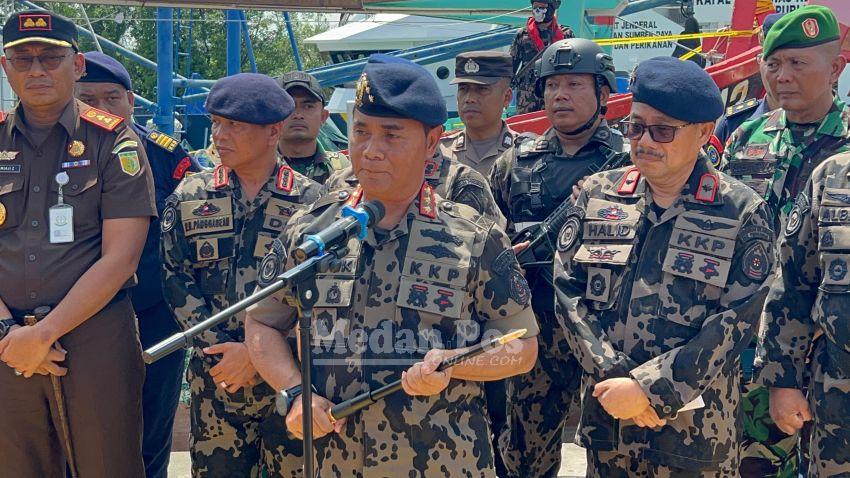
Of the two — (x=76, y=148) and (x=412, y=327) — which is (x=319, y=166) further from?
(x=412, y=327)

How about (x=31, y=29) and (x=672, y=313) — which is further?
(x=31, y=29)

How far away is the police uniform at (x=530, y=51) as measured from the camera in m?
7.62

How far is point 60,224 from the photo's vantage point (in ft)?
13.1

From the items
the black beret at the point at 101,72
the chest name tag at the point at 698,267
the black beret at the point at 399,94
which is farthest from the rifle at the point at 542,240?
the black beret at the point at 101,72

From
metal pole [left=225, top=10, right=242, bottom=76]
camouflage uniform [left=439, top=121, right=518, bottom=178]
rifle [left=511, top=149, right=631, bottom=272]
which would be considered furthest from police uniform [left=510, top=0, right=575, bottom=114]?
metal pole [left=225, top=10, right=242, bottom=76]

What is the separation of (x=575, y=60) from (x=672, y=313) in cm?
170

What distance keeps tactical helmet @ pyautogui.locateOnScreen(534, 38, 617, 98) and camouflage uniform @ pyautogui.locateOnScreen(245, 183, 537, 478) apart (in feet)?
6.05

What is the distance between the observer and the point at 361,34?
25.0 meters

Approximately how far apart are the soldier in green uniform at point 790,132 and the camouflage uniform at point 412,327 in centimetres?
182

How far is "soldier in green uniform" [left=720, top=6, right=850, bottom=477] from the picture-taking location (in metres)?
4.36

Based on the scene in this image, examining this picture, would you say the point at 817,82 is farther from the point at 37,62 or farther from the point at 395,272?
the point at 37,62


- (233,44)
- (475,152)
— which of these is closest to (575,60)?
(475,152)

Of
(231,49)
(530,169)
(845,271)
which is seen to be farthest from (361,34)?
(845,271)

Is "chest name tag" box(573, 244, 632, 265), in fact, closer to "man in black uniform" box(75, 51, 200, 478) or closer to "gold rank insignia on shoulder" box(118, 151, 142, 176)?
"gold rank insignia on shoulder" box(118, 151, 142, 176)
